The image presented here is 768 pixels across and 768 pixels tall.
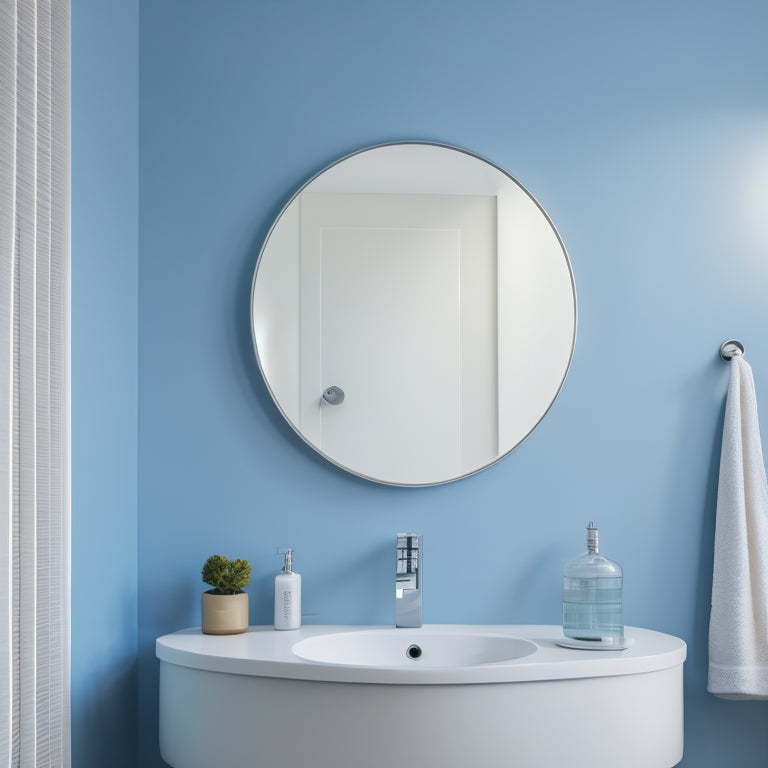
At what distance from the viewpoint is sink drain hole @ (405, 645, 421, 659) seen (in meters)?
1.56

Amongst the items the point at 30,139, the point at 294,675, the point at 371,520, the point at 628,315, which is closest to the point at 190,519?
the point at 371,520

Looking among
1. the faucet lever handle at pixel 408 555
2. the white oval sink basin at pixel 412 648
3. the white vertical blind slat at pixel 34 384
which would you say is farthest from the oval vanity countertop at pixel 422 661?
the white vertical blind slat at pixel 34 384

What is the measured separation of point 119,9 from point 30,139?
54cm

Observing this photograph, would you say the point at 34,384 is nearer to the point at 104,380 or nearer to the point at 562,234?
the point at 104,380

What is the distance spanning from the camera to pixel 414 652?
156 centimetres

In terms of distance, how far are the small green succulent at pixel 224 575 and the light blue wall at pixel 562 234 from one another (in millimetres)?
88

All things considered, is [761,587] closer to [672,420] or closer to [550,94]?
[672,420]

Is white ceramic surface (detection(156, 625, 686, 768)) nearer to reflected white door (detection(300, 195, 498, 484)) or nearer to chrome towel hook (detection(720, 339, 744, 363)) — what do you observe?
reflected white door (detection(300, 195, 498, 484))

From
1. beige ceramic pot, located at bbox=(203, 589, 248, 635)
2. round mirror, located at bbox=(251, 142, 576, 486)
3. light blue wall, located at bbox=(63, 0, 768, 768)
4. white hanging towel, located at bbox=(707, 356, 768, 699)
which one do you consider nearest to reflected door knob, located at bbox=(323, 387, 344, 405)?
round mirror, located at bbox=(251, 142, 576, 486)

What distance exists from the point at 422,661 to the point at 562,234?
883mm

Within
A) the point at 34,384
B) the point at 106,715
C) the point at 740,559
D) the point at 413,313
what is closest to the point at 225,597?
the point at 106,715

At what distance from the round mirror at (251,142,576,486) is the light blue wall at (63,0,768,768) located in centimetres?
5

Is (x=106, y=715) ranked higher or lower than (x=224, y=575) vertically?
lower

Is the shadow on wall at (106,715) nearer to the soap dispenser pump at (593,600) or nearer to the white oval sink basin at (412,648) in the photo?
the white oval sink basin at (412,648)
